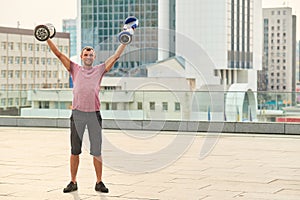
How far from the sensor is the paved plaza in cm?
984

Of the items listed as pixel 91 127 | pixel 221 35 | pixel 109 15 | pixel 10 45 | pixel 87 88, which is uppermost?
pixel 109 15

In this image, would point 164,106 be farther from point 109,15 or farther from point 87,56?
point 109,15

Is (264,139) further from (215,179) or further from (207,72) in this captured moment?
(207,72)

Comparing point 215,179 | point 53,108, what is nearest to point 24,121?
point 53,108

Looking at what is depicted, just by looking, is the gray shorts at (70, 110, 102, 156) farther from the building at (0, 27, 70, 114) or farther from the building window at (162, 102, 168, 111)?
the building at (0, 27, 70, 114)

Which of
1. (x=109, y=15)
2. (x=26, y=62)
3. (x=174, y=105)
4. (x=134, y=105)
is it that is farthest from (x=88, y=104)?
(x=109, y=15)

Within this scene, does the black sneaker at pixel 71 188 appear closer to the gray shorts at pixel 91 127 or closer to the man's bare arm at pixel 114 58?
the gray shorts at pixel 91 127

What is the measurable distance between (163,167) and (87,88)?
3.56m

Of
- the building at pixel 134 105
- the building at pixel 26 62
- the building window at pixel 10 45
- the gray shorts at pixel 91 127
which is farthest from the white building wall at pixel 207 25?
the gray shorts at pixel 91 127

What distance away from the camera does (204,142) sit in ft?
57.7

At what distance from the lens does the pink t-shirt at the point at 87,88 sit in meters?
9.66

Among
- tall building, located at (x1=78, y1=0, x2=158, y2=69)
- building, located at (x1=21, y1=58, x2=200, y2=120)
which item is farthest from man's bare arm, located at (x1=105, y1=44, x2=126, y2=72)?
tall building, located at (x1=78, y1=0, x2=158, y2=69)

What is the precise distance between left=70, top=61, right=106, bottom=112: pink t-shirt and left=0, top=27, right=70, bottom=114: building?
11847 centimetres

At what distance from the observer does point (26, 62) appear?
13775cm
